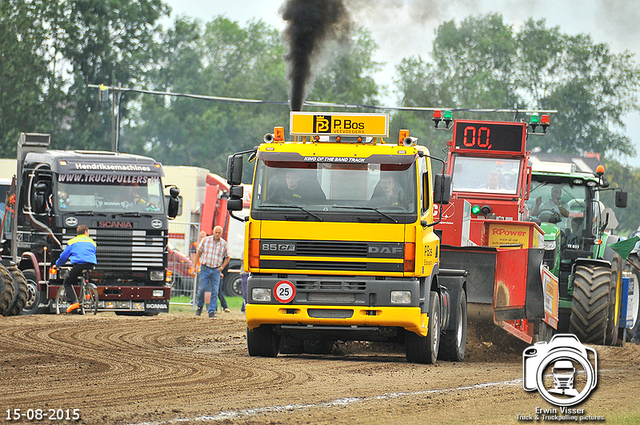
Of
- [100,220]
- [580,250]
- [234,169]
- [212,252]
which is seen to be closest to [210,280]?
[212,252]

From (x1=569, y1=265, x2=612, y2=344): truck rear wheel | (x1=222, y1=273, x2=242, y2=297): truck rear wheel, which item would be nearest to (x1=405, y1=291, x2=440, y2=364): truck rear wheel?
(x1=569, y1=265, x2=612, y2=344): truck rear wheel

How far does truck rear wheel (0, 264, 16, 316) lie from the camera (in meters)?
18.8

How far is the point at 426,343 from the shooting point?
12438 mm

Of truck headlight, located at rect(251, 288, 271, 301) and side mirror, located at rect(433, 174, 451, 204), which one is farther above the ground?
Result: side mirror, located at rect(433, 174, 451, 204)

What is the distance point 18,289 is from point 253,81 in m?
59.8

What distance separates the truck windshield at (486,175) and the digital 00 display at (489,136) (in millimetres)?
219

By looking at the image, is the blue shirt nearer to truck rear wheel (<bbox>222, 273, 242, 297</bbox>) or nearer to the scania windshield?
the scania windshield

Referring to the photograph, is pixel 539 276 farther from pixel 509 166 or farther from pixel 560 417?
pixel 560 417

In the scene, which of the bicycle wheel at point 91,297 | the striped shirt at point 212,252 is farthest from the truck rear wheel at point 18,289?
the striped shirt at point 212,252

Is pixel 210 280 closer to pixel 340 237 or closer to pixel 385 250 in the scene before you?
pixel 340 237

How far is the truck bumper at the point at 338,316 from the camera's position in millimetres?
11805

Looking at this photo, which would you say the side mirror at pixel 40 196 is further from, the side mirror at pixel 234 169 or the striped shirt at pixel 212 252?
the side mirror at pixel 234 169

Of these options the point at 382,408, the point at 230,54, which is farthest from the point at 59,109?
the point at 382,408

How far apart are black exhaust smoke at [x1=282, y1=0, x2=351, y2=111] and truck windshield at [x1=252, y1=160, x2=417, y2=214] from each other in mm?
5435
